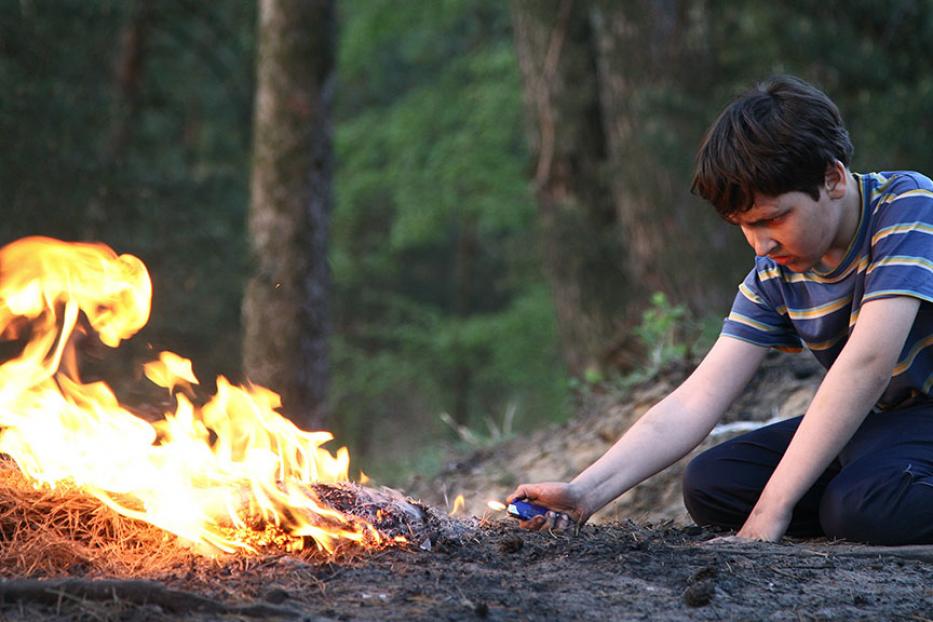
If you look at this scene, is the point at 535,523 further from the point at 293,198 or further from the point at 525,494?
the point at 293,198

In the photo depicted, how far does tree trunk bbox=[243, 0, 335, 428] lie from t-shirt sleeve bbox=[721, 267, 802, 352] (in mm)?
5659

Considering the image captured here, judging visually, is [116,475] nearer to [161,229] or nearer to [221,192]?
[161,229]

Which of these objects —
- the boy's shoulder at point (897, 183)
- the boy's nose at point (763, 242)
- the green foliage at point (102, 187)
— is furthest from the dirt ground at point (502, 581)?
the green foliage at point (102, 187)

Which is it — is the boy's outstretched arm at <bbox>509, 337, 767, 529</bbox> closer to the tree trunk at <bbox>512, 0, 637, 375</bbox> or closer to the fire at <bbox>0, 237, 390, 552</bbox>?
the fire at <bbox>0, 237, 390, 552</bbox>

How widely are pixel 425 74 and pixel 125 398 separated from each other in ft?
55.3

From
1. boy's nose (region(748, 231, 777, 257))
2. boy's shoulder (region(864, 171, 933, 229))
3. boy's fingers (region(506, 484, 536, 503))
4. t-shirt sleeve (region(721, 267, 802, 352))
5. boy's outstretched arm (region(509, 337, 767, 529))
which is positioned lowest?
boy's fingers (region(506, 484, 536, 503))

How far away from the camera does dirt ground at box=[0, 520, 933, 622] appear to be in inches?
105

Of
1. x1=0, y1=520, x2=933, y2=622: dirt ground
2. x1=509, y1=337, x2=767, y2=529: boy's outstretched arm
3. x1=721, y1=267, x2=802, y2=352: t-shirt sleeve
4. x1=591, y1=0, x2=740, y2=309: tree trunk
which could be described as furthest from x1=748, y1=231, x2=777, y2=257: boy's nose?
x1=591, y1=0, x2=740, y2=309: tree trunk

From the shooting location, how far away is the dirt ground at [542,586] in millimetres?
2666

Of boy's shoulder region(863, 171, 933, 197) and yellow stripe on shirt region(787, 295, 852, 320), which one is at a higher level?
boy's shoulder region(863, 171, 933, 197)

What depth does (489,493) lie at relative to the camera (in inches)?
254

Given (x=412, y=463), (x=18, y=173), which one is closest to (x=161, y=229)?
(x=18, y=173)

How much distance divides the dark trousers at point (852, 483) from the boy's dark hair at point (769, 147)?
0.92m

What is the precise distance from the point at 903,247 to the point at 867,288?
0.17 m
